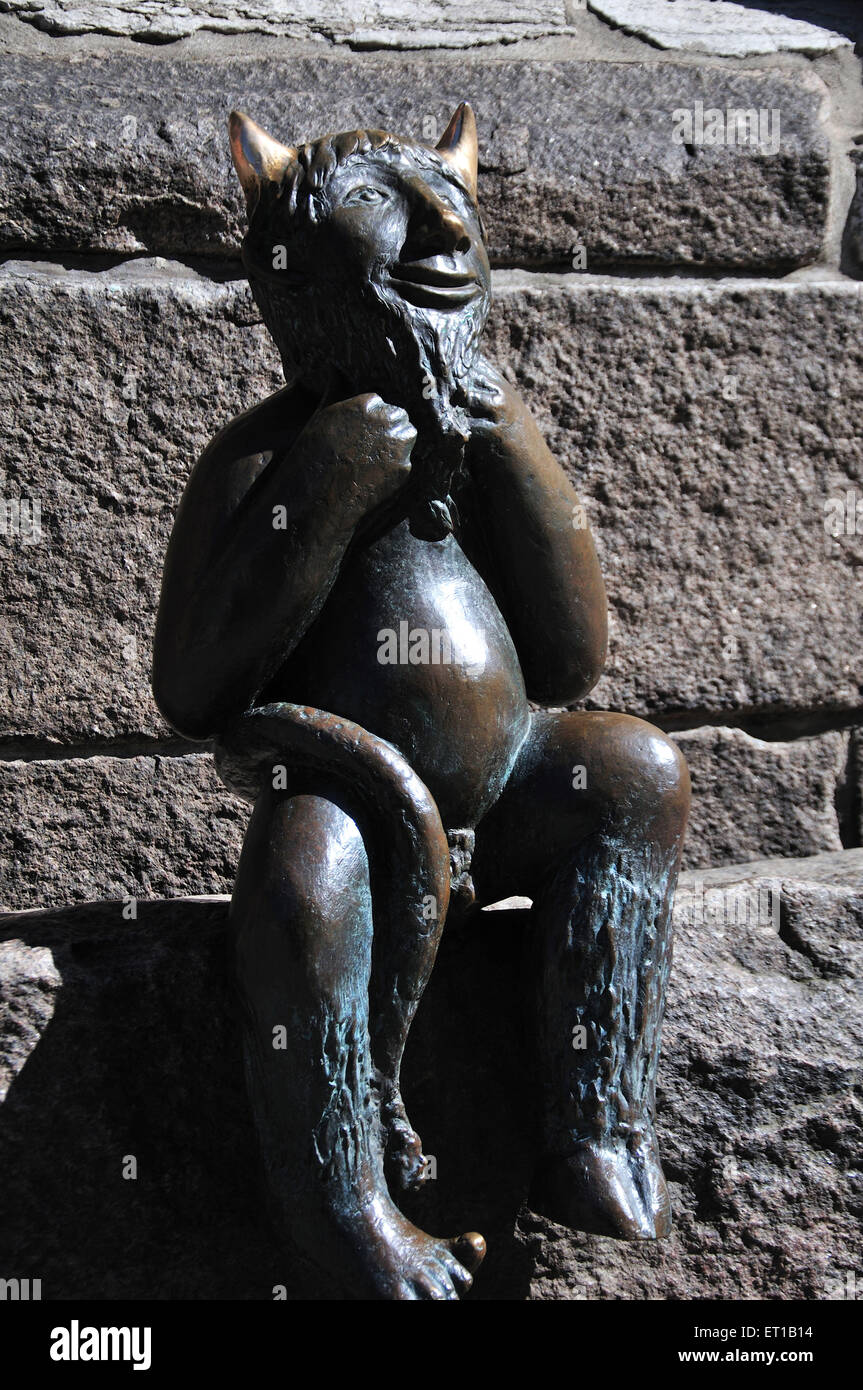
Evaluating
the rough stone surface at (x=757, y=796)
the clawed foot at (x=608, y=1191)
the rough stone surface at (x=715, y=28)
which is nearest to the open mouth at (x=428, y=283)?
the clawed foot at (x=608, y=1191)

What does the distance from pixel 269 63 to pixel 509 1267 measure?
1.57 metres

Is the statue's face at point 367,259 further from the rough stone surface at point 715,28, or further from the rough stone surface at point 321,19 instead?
the rough stone surface at point 715,28

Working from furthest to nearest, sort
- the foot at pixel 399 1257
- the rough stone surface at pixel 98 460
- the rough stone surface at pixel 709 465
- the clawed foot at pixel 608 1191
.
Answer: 1. the rough stone surface at pixel 709 465
2. the rough stone surface at pixel 98 460
3. the clawed foot at pixel 608 1191
4. the foot at pixel 399 1257

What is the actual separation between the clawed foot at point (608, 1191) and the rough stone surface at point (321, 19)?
1548mm

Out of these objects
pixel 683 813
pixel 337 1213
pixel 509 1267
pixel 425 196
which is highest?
pixel 425 196


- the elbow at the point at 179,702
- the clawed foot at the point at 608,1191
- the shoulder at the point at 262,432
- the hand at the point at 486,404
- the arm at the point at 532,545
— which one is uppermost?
the hand at the point at 486,404

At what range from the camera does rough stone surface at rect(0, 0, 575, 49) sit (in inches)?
79.3

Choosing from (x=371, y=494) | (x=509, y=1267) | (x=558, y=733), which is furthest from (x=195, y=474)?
(x=509, y=1267)

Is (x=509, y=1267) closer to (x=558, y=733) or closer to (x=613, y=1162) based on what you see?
(x=613, y=1162)

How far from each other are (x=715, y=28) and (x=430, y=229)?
1104 millimetres

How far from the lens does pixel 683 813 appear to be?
4.54 ft

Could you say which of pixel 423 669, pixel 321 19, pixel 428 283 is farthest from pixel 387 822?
pixel 321 19

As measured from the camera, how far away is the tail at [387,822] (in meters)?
1.26

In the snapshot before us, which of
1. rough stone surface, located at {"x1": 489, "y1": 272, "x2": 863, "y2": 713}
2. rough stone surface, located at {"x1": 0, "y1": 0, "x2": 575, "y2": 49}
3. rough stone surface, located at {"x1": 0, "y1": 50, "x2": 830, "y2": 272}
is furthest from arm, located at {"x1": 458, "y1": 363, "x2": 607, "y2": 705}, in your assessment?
rough stone surface, located at {"x1": 0, "y1": 0, "x2": 575, "y2": 49}
